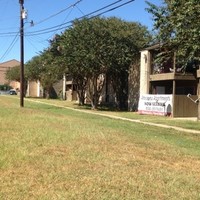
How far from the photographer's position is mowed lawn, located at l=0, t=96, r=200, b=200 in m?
7.12

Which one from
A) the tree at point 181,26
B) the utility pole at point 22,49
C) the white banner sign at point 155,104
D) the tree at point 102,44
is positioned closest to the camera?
the tree at point 181,26

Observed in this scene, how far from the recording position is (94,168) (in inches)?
356

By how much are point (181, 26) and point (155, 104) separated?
14.9 m

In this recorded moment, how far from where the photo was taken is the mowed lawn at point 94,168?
712 centimetres

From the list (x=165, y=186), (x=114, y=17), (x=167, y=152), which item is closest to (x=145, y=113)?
(x=114, y=17)

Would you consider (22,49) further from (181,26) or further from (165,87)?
(181,26)

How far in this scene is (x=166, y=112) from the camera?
31578 millimetres

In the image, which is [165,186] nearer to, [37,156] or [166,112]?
[37,156]

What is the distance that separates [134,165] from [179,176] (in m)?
1.25

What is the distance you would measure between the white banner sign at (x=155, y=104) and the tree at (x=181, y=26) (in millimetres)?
10114

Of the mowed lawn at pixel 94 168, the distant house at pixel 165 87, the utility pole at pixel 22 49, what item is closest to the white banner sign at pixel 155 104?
the distant house at pixel 165 87

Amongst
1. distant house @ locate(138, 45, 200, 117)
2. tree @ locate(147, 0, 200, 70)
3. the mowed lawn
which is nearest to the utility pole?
distant house @ locate(138, 45, 200, 117)

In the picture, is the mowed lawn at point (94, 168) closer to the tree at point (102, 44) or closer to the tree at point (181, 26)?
the tree at point (181, 26)

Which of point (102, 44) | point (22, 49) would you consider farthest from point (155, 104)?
point (22, 49)
